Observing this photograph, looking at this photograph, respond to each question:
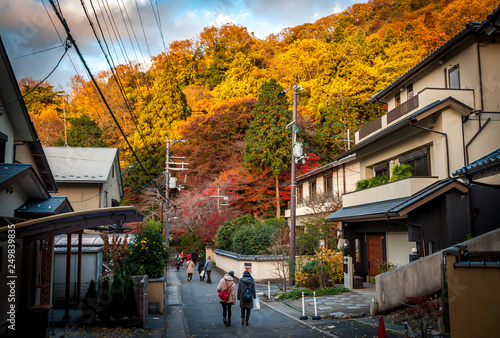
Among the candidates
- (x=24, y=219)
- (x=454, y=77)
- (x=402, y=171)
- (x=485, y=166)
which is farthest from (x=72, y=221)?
(x=454, y=77)

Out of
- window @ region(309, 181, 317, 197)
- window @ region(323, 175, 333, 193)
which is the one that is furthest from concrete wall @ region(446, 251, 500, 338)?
window @ region(309, 181, 317, 197)

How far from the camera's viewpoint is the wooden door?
65.9 feet

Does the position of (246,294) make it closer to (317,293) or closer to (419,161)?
(317,293)

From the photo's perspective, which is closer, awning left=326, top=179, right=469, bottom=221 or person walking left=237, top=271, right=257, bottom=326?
person walking left=237, top=271, right=257, bottom=326

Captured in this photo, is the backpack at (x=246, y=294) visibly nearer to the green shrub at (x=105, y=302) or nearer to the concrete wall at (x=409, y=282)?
the green shrub at (x=105, y=302)

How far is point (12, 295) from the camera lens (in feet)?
34.3

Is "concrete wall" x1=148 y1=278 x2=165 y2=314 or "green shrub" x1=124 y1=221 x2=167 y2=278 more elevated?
"green shrub" x1=124 y1=221 x2=167 y2=278

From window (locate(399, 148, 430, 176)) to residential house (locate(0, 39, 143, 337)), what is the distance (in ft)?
41.0

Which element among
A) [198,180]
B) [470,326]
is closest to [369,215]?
[470,326]

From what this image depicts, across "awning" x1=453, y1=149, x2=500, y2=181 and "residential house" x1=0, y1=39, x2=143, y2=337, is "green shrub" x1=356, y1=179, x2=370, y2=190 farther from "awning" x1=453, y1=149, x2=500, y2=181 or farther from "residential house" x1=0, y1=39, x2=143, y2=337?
"residential house" x1=0, y1=39, x2=143, y2=337

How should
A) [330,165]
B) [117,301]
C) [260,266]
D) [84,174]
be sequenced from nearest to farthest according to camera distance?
[117,301], [260,266], [84,174], [330,165]

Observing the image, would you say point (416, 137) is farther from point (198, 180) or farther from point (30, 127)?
point (198, 180)

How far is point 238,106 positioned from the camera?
4556 cm

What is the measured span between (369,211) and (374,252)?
3539mm
